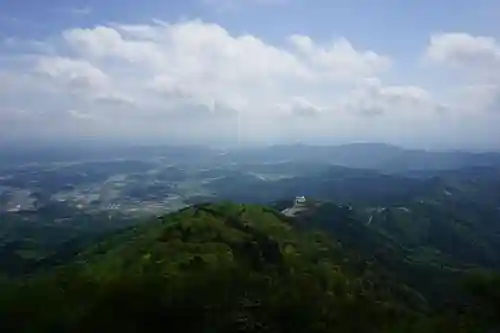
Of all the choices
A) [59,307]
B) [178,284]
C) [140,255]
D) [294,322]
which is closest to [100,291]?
[59,307]

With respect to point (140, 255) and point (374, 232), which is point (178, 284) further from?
point (374, 232)

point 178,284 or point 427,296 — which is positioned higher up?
point 178,284

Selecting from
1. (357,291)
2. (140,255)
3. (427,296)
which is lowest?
(427,296)

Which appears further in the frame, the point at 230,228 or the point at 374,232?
the point at 374,232

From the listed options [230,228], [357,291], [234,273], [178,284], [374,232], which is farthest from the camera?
[374,232]

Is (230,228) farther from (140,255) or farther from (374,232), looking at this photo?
(374,232)

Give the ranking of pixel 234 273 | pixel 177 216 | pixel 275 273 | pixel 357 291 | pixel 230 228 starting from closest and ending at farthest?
pixel 234 273, pixel 275 273, pixel 357 291, pixel 230 228, pixel 177 216

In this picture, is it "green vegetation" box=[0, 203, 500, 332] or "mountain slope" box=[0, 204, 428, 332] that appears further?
"green vegetation" box=[0, 203, 500, 332]

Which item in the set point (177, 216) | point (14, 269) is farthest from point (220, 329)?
point (14, 269)
